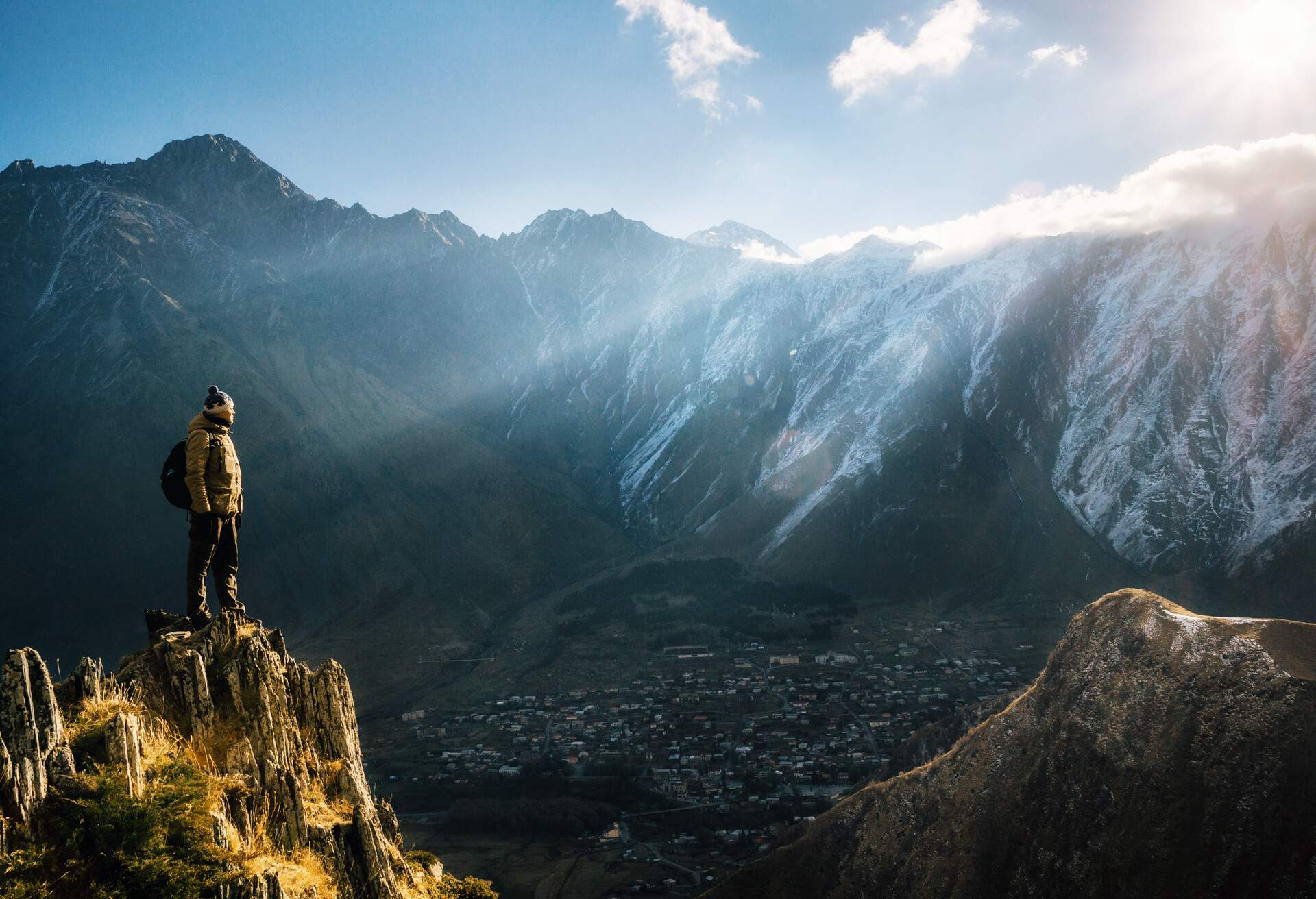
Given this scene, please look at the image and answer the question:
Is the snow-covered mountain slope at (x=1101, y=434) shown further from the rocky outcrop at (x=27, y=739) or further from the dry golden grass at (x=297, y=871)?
the rocky outcrop at (x=27, y=739)

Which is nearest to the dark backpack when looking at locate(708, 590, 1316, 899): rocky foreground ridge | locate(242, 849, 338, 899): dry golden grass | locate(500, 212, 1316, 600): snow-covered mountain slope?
locate(242, 849, 338, 899): dry golden grass

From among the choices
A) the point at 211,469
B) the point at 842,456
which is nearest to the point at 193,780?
the point at 211,469

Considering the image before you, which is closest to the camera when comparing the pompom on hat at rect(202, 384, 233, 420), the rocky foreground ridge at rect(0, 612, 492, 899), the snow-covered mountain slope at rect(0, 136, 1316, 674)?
the rocky foreground ridge at rect(0, 612, 492, 899)

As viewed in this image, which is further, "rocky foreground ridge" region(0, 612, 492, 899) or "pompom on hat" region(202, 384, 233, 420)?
"pompom on hat" region(202, 384, 233, 420)

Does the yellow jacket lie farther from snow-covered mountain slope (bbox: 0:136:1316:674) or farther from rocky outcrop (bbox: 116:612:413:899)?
snow-covered mountain slope (bbox: 0:136:1316:674)

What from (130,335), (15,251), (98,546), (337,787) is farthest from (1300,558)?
(15,251)

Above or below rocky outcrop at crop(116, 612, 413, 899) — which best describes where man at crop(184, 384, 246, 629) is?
above

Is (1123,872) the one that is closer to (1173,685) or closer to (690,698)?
(1173,685)

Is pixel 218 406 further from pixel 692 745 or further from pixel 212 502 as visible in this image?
pixel 692 745
